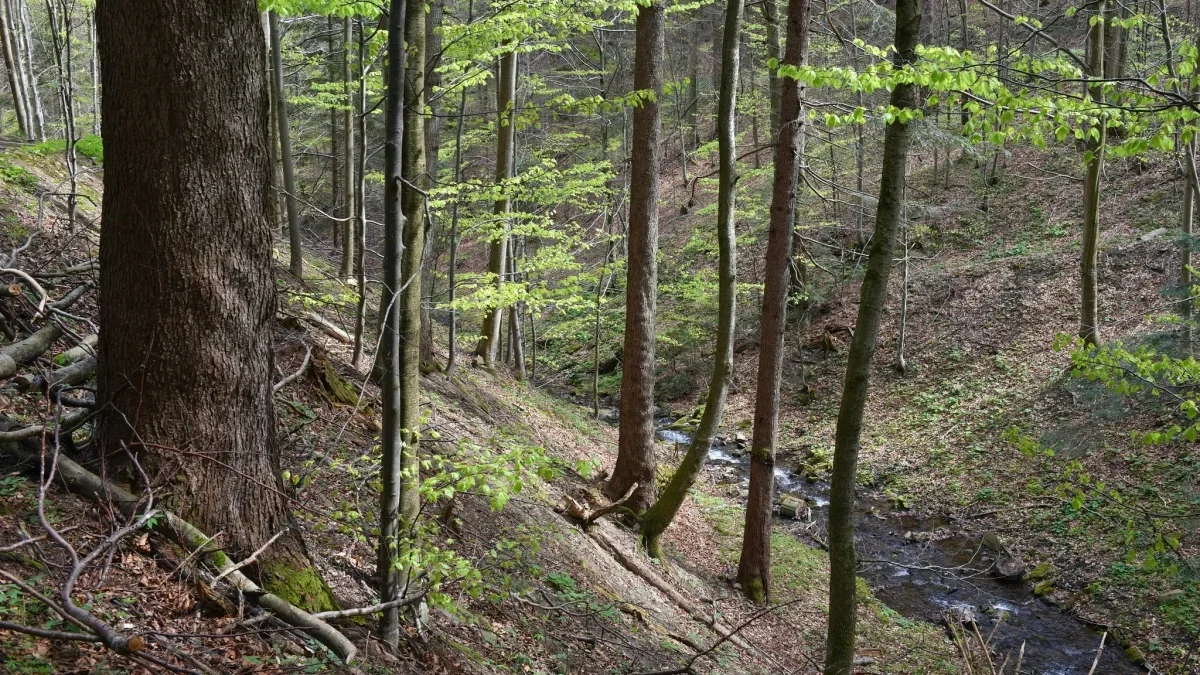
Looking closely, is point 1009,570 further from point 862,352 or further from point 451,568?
point 451,568

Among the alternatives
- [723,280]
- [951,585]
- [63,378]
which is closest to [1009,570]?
[951,585]

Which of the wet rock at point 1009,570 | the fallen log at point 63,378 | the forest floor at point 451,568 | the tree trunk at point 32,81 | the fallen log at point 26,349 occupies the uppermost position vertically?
the tree trunk at point 32,81

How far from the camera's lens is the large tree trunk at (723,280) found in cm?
773

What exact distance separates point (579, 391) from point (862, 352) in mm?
17127

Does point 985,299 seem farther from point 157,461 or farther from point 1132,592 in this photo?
point 157,461

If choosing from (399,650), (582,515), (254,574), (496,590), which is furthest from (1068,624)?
(254,574)

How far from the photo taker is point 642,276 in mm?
8969

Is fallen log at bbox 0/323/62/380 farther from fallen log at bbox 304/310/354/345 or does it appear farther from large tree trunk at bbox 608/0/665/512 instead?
large tree trunk at bbox 608/0/665/512

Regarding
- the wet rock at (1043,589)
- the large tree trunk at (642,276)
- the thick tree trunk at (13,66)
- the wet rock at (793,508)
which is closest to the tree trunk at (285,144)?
the large tree trunk at (642,276)

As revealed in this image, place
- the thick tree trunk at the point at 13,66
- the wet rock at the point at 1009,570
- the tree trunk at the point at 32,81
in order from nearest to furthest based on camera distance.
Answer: the wet rock at the point at 1009,570
the thick tree trunk at the point at 13,66
the tree trunk at the point at 32,81

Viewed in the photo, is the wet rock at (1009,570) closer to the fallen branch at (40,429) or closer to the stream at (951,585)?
the stream at (951,585)

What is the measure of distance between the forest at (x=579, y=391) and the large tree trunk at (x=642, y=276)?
45 millimetres

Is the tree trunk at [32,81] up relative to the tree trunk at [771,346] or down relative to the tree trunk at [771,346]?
up

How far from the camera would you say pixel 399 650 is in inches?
153
